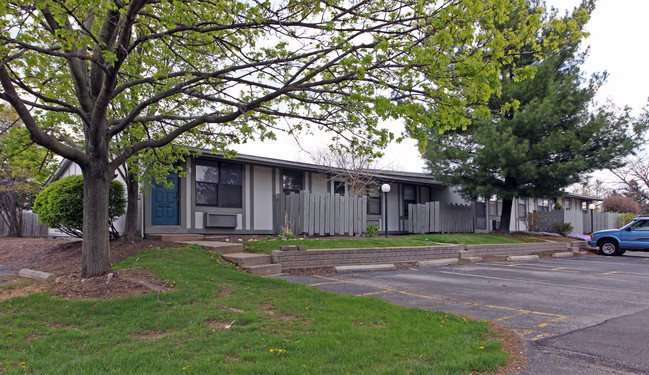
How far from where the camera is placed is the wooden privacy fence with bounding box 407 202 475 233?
2086 centimetres

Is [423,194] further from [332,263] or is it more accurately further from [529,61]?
[332,263]

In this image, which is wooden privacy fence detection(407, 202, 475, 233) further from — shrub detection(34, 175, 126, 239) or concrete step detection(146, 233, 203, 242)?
shrub detection(34, 175, 126, 239)

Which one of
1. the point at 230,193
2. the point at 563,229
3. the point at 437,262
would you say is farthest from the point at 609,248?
the point at 230,193

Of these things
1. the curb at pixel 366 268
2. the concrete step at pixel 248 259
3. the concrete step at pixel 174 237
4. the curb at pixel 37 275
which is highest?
the concrete step at pixel 174 237

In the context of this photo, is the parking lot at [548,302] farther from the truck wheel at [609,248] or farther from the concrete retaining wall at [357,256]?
the truck wheel at [609,248]

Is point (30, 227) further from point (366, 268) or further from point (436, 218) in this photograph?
point (436, 218)

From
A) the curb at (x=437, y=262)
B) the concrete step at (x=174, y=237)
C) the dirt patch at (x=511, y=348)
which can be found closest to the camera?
the dirt patch at (x=511, y=348)

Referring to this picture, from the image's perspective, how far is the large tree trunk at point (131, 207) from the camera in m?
11.9

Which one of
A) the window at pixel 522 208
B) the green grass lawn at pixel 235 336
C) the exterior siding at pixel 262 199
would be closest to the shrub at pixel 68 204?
the exterior siding at pixel 262 199

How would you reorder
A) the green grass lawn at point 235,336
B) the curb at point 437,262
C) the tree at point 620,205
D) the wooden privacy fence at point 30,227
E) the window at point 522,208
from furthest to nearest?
1. the tree at point 620,205
2. the window at point 522,208
3. the wooden privacy fence at point 30,227
4. the curb at point 437,262
5. the green grass lawn at point 235,336

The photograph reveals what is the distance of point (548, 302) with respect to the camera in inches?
298

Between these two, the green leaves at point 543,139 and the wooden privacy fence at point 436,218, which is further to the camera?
the wooden privacy fence at point 436,218

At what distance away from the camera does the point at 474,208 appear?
75.7 ft

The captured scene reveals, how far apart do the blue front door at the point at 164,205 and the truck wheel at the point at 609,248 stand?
60.8 ft
